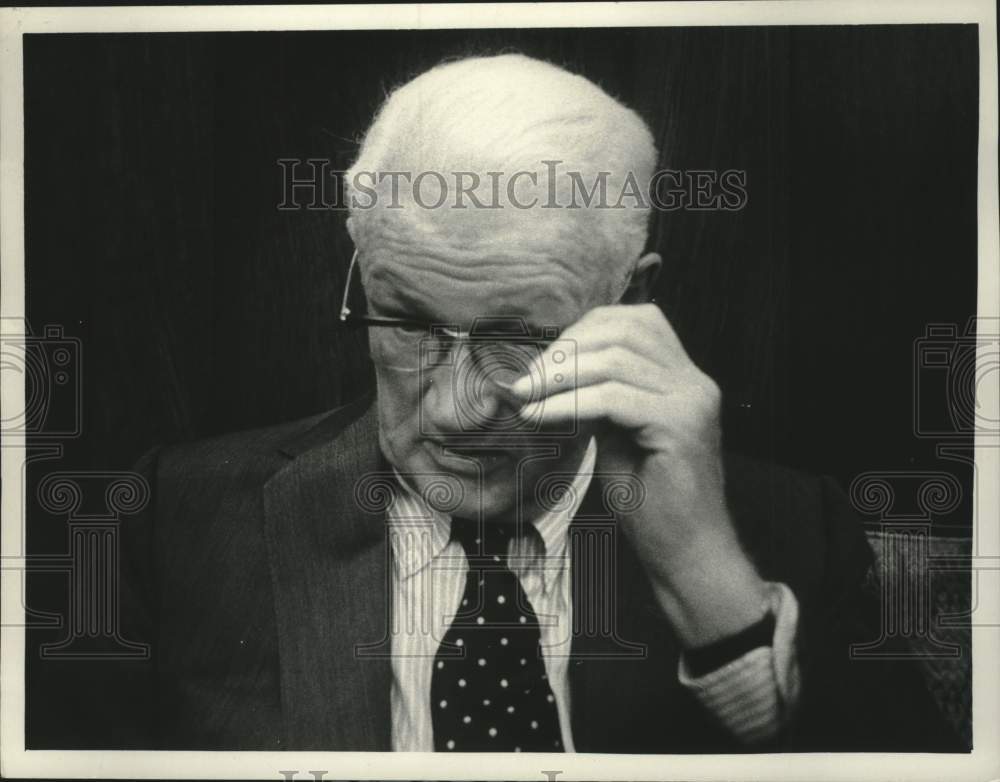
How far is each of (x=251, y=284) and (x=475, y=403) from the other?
551 mm

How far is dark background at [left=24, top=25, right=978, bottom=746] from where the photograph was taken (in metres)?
2.33

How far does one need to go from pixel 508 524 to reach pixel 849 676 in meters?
0.82

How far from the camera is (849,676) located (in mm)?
2383

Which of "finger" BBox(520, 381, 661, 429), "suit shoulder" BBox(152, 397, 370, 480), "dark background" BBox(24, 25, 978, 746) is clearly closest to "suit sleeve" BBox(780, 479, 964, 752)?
"dark background" BBox(24, 25, 978, 746)

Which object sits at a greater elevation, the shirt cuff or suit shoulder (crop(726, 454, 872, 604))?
suit shoulder (crop(726, 454, 872, 604))

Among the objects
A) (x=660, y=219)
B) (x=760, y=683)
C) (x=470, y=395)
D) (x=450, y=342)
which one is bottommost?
(x=760, y=683)

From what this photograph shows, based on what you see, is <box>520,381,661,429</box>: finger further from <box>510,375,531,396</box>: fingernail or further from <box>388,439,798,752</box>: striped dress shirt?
<box>388,439,798,752</box>: striped dress shirt

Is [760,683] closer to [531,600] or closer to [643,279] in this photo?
[531,600]

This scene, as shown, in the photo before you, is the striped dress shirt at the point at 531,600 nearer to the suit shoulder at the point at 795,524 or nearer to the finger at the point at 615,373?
the suit shoulder at the point at 795,524

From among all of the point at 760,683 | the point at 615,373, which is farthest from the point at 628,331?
Result: the point at 760,683

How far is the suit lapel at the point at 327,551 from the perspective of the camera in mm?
2340

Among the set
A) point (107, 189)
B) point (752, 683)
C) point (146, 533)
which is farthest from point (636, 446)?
point (107, 189)

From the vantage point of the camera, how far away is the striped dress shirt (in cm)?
234

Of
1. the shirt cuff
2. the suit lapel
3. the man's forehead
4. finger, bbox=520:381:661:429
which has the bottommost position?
the shirt cuff
